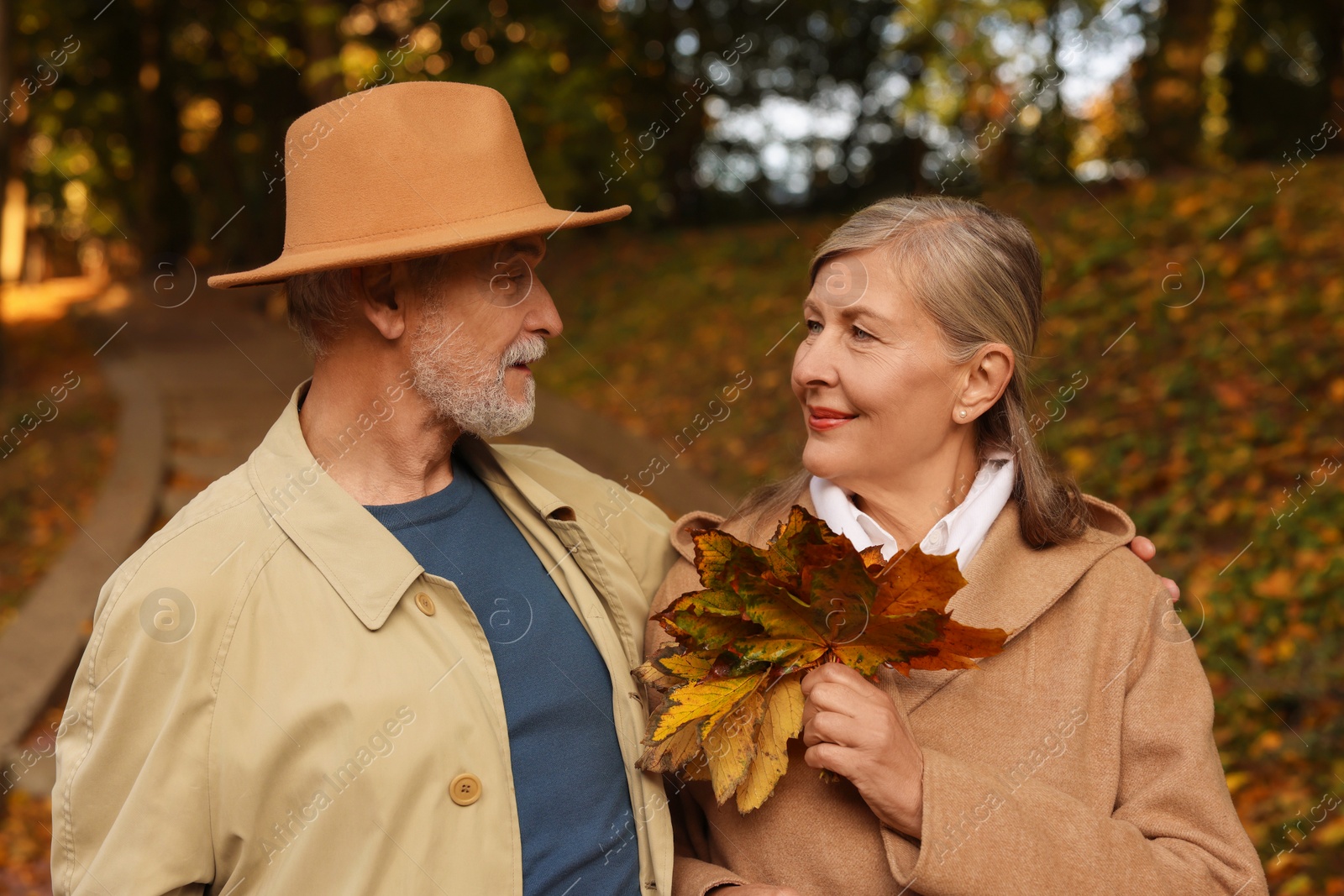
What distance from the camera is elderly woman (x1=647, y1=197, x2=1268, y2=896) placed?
2.07m

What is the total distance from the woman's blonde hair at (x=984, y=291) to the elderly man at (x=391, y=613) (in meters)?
0.66

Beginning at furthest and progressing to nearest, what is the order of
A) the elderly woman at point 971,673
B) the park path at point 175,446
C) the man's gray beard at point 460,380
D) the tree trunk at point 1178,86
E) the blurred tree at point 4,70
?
the blurred tree at point 4,70 → the tree trunk at point 1178,86 → the park path at point 175,446 → the man's gray beard at point 460,380 → the elderly woman at point 971,673

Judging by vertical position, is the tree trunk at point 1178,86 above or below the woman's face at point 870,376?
below

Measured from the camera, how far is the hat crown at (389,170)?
240cm

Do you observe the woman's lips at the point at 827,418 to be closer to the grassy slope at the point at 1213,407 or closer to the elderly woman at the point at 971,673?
the elderly woman at the point at 971,673

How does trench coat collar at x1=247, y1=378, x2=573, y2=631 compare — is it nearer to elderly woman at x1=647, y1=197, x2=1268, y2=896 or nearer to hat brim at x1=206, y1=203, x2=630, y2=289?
hat brim at x1=206, y1=203, x2=630, y2=289

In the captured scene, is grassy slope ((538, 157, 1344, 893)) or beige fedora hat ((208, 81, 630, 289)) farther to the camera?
grassy slope ((538, 157, 1344, 893))

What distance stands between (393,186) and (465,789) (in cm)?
128

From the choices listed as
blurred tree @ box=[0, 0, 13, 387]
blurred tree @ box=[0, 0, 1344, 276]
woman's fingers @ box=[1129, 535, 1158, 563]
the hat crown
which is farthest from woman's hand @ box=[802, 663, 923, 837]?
blurred tree @ box=[0, 0, 13, 387]

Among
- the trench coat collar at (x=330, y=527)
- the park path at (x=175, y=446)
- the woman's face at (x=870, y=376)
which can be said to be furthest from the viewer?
the park path at (x=175, y=446)

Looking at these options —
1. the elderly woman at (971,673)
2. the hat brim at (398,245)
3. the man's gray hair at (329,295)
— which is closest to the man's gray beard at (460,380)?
the man's gray hair at (329,295)

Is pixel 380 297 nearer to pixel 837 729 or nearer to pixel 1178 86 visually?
pixel 837 729

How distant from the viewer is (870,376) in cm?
Result: 230

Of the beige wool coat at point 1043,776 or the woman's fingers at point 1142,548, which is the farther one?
the woman's fingers at point 1142,548
